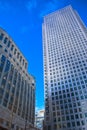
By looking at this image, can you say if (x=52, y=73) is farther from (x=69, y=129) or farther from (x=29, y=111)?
(x=29, y=111)

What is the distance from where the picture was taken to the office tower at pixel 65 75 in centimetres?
9238

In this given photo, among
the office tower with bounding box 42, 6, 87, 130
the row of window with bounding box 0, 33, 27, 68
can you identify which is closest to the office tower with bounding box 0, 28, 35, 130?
the row of window with bounding box 0, 33, 27, 68

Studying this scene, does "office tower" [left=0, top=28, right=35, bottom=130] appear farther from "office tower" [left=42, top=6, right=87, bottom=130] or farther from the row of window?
"office tower" [left=42, top=6, right=87, bottom=130]

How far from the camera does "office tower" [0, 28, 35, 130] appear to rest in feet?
171

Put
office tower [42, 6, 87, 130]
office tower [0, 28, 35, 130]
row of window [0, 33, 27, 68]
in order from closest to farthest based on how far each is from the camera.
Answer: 1. office tower [0, 28, 35, 130]
2. row of window [0, 33, 27, 68]
3. office tower [42, 6, 87, 130]

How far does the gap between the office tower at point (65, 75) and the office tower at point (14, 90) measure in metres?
26.4

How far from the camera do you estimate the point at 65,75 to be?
111438mm

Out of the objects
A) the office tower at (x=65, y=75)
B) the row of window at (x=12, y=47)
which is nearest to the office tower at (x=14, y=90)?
the row of window at (x=12, y=47)

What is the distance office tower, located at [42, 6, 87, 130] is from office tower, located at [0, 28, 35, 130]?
2637 cm

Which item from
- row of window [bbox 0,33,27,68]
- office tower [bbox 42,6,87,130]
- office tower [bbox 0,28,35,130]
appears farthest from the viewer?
office tower [bbox 42,6,87,130]

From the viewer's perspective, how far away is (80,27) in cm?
13938

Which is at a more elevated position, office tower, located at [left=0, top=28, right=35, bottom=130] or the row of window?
the row of window

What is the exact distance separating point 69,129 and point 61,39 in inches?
3105

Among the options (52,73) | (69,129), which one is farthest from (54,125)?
(52,73)
